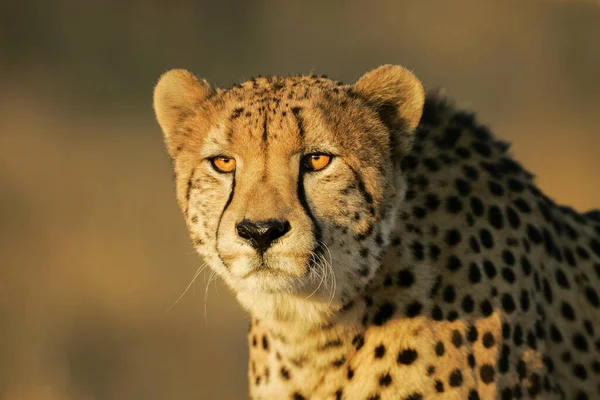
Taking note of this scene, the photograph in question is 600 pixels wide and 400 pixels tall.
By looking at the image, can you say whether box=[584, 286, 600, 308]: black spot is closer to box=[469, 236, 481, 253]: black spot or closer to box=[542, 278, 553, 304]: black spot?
box=[542, 278, 553, 304]: black spot

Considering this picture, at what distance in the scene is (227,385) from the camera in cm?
532

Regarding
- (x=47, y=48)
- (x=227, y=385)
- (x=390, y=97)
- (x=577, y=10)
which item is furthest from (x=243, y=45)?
(x=390, y=97)

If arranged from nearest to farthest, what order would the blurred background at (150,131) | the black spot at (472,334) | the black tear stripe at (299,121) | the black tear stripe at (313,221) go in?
the black tear stripe at (313,221) < the black tear stripe at (299,121) < the black spot at (472,334) < the blurred background at (150,131)

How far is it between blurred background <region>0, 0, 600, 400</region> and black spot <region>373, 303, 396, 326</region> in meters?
1.94

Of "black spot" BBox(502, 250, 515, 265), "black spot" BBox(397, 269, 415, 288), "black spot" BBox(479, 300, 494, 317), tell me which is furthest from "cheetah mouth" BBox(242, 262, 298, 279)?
"black spot" BBox(502, 250, 515, 265)

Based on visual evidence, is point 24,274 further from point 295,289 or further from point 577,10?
point 577,10

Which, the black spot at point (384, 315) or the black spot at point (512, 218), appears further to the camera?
the black spot at point (512, 218)

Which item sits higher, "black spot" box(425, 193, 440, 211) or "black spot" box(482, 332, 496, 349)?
"black spot" box(425, 193, 440, 211)

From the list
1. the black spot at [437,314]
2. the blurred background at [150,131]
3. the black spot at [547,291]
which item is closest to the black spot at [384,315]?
the black spot at [437,314]

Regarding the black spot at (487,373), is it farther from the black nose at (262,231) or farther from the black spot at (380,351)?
the black nose at (262,231)

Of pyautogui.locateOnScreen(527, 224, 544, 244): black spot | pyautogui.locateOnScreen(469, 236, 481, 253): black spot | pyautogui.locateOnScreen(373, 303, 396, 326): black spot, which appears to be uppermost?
pyautogui.locateOnScreen(527, 224, 544, 244): black spot

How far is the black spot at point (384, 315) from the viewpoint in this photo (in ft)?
8.75

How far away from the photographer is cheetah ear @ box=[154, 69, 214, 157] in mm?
2928

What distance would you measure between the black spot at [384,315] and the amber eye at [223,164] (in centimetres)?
54
